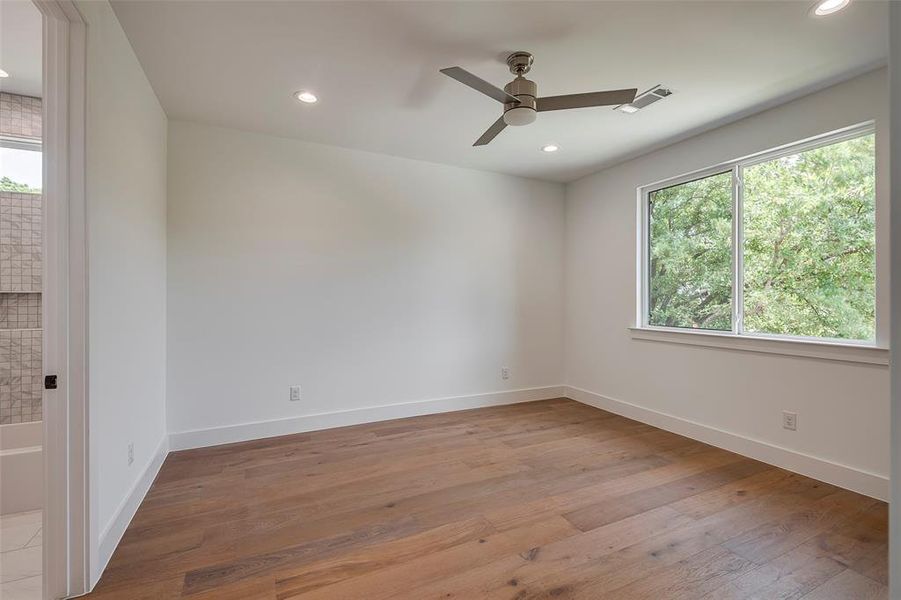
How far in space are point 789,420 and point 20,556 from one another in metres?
4.50

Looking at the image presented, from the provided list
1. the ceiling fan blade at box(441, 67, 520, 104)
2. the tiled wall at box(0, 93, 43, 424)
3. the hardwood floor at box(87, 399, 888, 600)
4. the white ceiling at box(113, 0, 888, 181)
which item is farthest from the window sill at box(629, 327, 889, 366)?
the tiled wall at box(0, 93, 43, 424)

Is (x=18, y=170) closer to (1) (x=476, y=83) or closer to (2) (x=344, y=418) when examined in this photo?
(2) (x=344, y=418)

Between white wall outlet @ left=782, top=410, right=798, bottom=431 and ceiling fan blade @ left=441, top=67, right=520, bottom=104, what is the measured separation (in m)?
2.81

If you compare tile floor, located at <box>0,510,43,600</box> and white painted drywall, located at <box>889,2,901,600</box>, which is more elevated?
white painted drywall, located at <box>889,2,901,600</box>

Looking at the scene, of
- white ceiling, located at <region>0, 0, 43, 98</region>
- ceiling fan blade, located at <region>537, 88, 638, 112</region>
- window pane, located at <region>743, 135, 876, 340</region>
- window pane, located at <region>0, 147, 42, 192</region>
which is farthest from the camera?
window pane, located at <region>0, 147, 42, 192</region>

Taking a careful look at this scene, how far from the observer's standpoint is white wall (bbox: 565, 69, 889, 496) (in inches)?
89.9

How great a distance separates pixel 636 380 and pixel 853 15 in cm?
292

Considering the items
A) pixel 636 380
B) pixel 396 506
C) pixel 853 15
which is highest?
pixel 853 15

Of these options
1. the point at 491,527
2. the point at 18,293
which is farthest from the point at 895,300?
the point at 18,293

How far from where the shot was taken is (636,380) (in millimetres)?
3768

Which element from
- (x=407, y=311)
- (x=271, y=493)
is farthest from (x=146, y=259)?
(x=407, y=311)

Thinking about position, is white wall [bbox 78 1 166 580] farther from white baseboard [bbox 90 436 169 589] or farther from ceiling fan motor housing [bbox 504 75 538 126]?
ceiling fan motor housing [bbox 504 75 538 126]

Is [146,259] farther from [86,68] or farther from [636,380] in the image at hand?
[636,380]

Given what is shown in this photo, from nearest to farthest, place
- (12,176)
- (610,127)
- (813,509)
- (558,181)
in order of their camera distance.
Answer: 1. (813,509)
2. (12,176)
3. (610,127)
4. (558,181)
